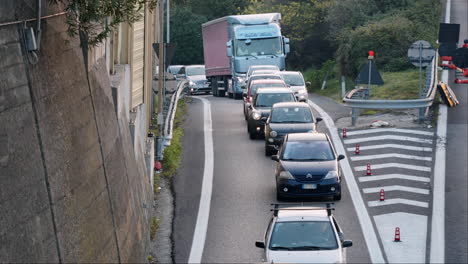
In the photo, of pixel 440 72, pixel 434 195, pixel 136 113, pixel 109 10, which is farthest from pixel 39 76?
pixel 440 72

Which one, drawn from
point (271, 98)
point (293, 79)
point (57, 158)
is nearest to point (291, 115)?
point (271, 98)

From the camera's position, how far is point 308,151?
75.8 feet

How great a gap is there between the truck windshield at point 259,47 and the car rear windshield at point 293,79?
8049mm

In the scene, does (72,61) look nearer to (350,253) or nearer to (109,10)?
(109,10)

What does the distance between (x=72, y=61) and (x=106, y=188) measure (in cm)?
201

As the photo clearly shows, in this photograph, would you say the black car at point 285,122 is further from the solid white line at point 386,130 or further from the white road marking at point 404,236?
the white road marking at point 404,236

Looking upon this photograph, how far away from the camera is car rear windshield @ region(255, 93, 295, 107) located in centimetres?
3219

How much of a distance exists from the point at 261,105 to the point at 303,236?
16.1 meters

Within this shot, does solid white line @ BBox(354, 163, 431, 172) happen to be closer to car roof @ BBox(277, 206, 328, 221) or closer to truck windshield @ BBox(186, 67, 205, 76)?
car roof @ BBox(277, 206, 328, 221)

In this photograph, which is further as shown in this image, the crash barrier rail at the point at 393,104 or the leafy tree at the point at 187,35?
the leafy tree at the point at 187,35

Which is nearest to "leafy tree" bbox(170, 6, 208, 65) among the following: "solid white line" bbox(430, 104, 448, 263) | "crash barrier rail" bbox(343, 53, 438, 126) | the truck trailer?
the truck trailer

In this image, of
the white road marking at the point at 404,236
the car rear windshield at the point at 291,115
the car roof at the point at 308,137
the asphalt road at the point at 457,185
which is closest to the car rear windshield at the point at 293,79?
the asphalt road at the point at 457,185

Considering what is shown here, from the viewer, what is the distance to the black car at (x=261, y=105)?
30688mm

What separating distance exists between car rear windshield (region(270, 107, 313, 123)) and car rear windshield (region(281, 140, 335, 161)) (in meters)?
4.82
